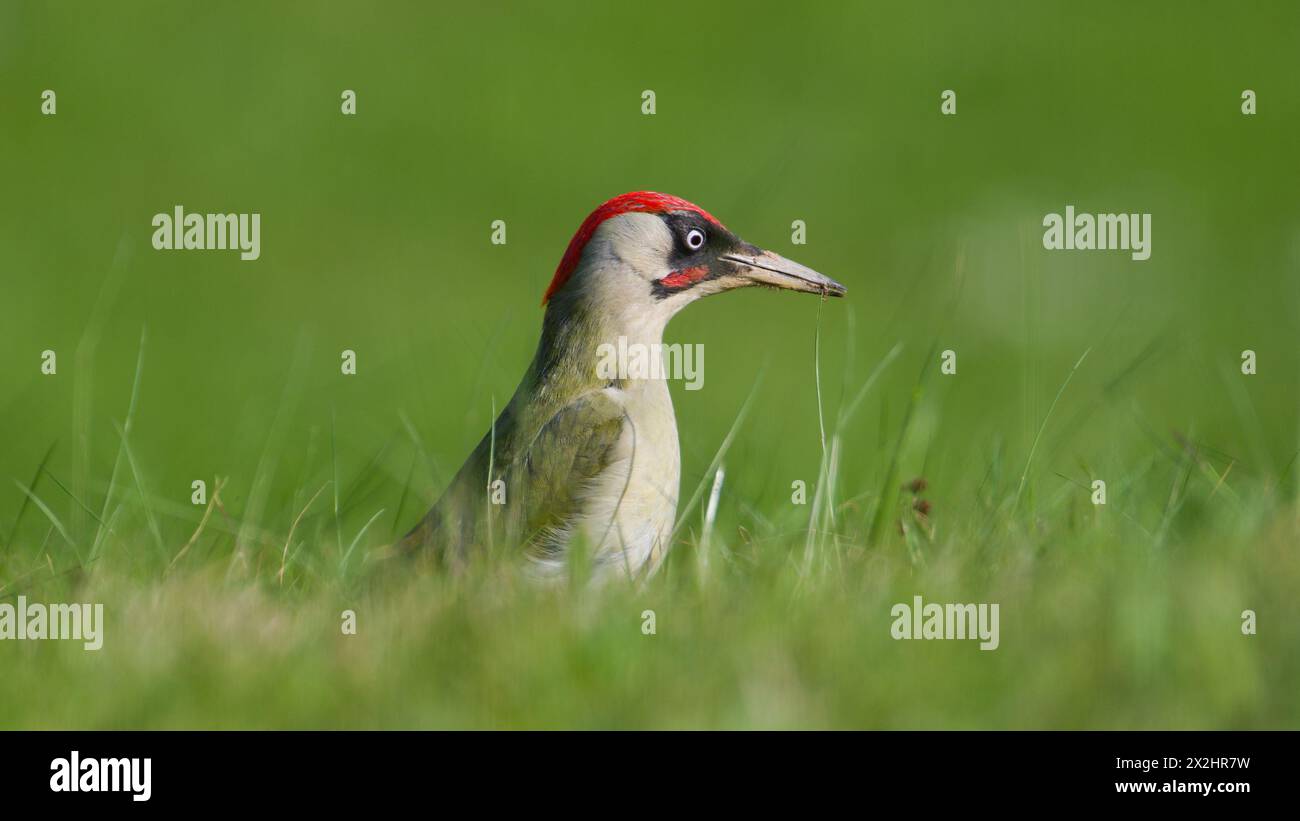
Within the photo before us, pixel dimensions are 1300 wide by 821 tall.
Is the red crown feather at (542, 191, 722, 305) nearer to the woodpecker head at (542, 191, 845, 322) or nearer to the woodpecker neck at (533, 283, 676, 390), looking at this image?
the woodpecker head at (542, 191, 845, 322)

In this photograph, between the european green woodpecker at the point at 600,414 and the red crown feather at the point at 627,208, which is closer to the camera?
the european green woodpecker at the point at 600,414

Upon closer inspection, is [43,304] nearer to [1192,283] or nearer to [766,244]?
[766,244]

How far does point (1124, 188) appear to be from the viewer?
50.6ft

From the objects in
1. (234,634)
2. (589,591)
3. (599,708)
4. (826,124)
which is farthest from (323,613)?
(826,124)

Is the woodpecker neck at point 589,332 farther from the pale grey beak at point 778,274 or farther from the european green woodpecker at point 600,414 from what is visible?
the pale grey beak at point 778,274

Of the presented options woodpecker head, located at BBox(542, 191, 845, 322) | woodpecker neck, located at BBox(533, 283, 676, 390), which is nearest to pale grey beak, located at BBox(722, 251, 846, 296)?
woodpecker head, located at BBox(542, 191, 845, 322)

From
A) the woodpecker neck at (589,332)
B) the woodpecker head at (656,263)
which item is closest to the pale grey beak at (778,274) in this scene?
the woodpecker head at (656,263)

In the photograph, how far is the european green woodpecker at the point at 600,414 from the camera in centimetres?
538

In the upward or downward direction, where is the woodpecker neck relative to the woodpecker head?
downward

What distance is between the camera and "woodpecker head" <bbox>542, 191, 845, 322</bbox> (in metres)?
5.84

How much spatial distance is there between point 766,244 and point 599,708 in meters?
11.9

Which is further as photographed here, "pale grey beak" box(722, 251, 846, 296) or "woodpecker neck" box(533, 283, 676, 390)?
"pale grey beak" box(722, 251, 846, 296)

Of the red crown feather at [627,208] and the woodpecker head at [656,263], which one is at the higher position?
the red crown feather at [627,208]

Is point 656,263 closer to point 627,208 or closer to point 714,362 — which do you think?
point 627,208
